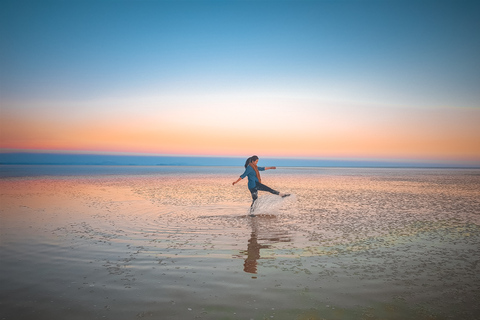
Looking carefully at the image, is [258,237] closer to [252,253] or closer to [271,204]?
[252,253]

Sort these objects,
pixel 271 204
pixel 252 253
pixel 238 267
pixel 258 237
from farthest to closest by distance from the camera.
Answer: pixel 271 204 < pixel 258 237 < pixel 252 253 < pixel 238 267

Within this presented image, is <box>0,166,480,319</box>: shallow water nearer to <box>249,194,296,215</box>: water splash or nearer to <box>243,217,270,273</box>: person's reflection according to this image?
<box>243,217,270,273</box>: person's reflection

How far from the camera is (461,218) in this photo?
14.4m

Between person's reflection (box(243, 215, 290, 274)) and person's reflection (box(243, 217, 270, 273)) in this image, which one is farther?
person's reflection (box(243, 215, 290, 274))

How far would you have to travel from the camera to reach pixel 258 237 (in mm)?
10430

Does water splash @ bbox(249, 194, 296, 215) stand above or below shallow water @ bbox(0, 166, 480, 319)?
above

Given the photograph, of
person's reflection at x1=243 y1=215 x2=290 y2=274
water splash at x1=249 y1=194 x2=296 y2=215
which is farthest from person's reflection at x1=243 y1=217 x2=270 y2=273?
water splash at x1=249 y1=194 x2=296 y2=215

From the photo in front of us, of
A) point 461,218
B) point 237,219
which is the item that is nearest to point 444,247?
point 461,218

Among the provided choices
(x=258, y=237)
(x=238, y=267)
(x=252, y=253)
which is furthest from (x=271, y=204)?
(x=238, y=267)

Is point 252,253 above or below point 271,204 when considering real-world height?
below

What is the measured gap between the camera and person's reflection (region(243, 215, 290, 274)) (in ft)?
25.0

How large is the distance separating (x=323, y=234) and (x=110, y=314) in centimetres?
795

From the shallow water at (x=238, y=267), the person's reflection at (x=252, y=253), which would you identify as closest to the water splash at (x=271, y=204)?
the shallow water at (x=238, y=267)

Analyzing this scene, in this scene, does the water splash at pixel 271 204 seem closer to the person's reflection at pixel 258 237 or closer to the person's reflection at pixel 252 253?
the person's reflection at pixel 258 237
